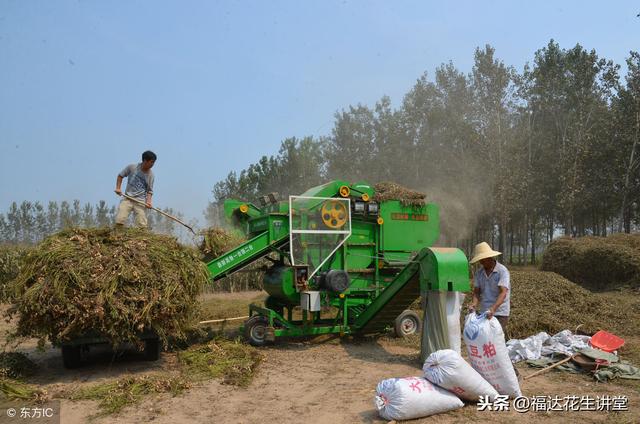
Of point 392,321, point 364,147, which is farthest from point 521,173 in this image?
point 392,321

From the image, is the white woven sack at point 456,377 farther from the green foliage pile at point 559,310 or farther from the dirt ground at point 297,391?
the green foliage pile at point 559,310

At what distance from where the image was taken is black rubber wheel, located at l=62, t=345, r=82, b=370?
6.63m

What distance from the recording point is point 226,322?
1041cm

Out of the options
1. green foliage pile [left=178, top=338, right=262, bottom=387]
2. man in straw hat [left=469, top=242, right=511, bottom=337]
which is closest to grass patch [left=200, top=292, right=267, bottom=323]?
green foliage pile [left=178, top=338, right=262, bottom=387]

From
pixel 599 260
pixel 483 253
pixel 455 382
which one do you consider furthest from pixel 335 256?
pixel 599 260

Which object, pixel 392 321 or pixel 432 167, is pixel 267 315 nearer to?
pixel 392 321

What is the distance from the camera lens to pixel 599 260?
A: 14.8 m

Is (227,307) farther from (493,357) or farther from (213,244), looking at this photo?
(493,357)

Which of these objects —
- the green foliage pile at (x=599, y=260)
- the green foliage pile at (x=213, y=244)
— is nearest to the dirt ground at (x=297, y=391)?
the green foliage pile at (x=213, y=244)

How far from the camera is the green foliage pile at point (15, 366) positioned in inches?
245

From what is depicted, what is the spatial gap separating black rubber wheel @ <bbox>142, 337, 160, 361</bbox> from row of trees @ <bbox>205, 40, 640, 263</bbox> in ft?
59.4

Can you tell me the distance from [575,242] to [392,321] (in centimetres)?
1004

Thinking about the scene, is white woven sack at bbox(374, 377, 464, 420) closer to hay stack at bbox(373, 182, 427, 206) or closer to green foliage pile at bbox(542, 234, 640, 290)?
hay stack at bbox(373, 182, 427, 206)

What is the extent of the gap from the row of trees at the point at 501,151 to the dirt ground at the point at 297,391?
17073 mm
